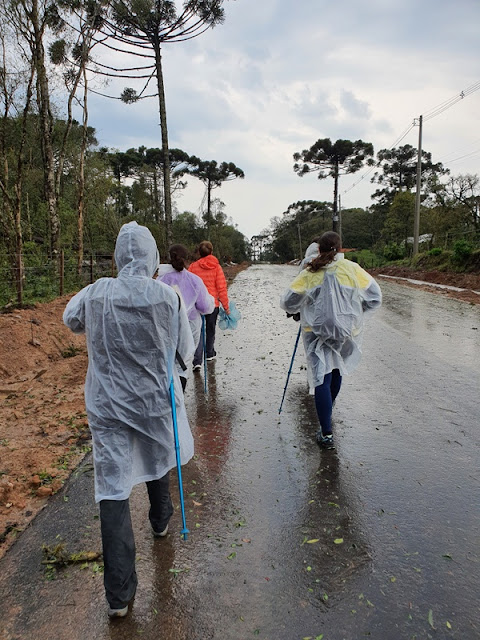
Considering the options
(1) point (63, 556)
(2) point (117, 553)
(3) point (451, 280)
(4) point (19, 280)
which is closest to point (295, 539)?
(2) point (117, 553)

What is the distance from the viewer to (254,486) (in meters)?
3.50

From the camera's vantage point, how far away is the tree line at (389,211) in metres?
25.9

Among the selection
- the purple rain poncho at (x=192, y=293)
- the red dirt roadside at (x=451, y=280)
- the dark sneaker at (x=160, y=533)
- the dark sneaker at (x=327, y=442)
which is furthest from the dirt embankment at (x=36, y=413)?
the red dirt roadside at (x=451, y=280)

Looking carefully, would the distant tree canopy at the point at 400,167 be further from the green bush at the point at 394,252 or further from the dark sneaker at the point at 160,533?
the dark sneaker at the point at 160,533

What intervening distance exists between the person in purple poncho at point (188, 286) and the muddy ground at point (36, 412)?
1.53 m

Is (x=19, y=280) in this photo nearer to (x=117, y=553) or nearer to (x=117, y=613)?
(x=117, y=553)

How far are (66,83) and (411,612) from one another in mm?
16780

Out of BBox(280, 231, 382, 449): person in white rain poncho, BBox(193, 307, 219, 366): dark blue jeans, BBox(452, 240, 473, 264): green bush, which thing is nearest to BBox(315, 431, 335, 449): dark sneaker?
BBox(280, 231, 382, 449): person in white rain poncho

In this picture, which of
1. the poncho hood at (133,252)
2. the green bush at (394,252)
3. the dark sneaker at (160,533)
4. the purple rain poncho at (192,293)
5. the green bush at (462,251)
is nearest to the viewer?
the poncho hood at (133,252)

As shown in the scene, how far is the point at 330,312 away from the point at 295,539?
1882 millimetres

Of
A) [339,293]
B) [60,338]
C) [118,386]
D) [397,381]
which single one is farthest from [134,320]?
[60,338]

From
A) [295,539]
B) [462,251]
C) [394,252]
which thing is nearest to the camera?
[295,539]

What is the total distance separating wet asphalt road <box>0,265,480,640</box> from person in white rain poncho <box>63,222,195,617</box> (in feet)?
1.10

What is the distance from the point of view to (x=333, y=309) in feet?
13.3
